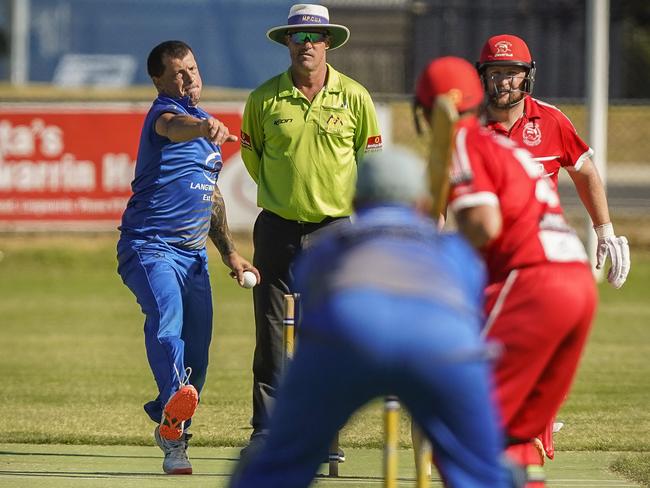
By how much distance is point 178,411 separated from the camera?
771 centimetres

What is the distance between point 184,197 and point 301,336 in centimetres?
380

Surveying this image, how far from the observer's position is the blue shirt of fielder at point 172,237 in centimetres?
795

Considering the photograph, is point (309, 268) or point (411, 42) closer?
point (309, 268)

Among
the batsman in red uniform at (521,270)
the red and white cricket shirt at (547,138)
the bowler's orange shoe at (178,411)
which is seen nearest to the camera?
the batsman in red uniform at (521,270)

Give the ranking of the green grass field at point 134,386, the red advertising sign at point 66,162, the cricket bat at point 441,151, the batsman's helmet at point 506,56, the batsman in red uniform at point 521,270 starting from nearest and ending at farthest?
1. the cricket bat at point 441,151
2. the batsman in red uniform at point 521,270
3. the batsman's helmet at point 506,56
4. the green grass field at point 134,386
5. the red advertising sign at point 66,162

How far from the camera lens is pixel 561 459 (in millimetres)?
8523

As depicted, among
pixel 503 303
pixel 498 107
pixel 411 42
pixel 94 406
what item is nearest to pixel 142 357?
pixel 94 406

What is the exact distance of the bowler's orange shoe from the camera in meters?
7.65

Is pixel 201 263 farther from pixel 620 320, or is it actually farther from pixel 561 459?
pixel 620 320

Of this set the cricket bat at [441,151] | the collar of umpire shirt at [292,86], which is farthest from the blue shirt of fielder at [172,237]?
the cricket bat at [441,151]

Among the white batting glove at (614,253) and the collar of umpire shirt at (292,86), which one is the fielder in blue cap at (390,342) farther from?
the collar of umpire shirt at (292,86)

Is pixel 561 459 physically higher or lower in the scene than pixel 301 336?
lower

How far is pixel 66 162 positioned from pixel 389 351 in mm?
15590

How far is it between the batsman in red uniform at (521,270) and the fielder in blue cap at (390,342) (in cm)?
61
